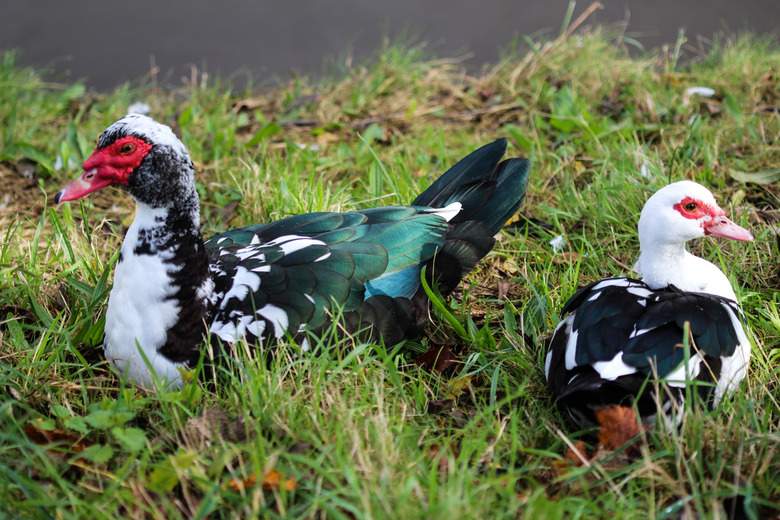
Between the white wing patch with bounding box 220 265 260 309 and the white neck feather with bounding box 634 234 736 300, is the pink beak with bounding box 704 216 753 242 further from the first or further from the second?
the white wing patch with bounding box 220 265 260 309

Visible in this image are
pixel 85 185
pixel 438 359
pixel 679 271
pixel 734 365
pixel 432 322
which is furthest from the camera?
pixel 432 322

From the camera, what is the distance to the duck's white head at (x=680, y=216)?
101 inches

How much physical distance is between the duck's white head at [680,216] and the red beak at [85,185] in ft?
4.92

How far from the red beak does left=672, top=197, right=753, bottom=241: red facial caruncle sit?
157cm

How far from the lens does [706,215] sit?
8.45ft

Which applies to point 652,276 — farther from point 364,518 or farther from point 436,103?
point 436,103

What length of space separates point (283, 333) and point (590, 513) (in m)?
0.95

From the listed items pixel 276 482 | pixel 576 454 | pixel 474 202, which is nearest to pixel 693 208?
pixel 474 202

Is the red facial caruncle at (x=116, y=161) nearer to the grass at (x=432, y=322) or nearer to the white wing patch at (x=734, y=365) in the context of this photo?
the grass at (x=432, y=322)

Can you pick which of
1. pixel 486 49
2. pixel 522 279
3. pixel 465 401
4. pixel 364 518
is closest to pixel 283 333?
pixel 465 401

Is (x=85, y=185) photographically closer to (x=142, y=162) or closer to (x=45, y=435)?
(x=142, y=162)

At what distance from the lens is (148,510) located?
194 centimetres

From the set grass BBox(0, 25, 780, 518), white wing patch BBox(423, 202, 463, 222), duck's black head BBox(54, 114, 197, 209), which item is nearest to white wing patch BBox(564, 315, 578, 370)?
grass BBox(0, 25, 780, 518)

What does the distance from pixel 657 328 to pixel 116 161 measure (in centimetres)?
146
